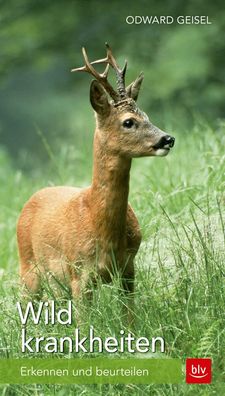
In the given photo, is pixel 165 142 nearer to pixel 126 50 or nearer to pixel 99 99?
pixel 99 99

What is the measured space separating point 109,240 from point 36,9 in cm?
597

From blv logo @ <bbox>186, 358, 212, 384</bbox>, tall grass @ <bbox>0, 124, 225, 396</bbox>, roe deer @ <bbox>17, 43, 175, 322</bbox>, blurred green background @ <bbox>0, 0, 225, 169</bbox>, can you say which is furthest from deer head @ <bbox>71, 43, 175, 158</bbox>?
blurred green background @ <bbox>0, 0, 225, 169</bbox>

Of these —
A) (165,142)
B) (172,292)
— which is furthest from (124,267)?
(165,142)

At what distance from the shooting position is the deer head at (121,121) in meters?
6.84

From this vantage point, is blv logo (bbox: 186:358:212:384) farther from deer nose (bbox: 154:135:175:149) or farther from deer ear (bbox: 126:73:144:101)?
deer ear (bbox: 126:73:144:101)

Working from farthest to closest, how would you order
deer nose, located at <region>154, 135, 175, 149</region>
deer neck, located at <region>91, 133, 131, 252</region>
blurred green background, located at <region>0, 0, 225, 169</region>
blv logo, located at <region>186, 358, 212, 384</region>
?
blurred green background, located at <region>0, 0, 225, 169</region> < deer neck, located at <region>91, 133, 131, 252</region> < deer nose, located at <region>154, 135, 175, 149</region> < blv logo, located at <region>186, 358, 212, 384</region>

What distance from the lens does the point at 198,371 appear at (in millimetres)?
6312

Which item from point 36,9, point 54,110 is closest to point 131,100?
point 36,9

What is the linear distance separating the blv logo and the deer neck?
3.02ft

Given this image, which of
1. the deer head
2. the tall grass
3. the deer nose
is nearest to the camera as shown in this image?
the tall grass

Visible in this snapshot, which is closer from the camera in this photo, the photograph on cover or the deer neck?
the photograph on cover

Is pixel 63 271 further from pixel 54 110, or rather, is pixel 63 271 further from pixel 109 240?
pixel 54 110

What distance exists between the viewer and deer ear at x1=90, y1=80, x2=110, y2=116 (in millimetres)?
6898

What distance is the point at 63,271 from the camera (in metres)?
7.18
